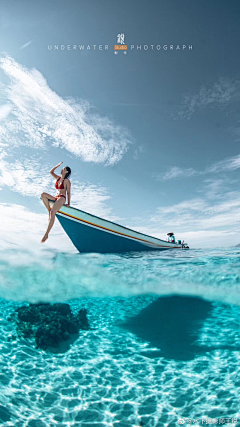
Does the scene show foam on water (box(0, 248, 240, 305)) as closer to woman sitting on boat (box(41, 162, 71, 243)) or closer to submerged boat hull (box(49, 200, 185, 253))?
submerged boat hull (box(49, 200, 185, 253))

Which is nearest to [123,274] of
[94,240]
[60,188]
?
[94,240]

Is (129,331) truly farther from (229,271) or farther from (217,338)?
(229,271)

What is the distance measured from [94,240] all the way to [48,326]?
6313 mm

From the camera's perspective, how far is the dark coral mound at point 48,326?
9867 millimetres

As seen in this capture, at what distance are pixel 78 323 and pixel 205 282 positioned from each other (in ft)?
27.3

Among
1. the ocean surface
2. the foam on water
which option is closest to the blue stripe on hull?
the foam on water

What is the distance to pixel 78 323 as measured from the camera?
11.6 metres

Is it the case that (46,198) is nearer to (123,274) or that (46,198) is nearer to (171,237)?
(123,274)

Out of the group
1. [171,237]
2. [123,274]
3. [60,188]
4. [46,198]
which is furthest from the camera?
[171,237]

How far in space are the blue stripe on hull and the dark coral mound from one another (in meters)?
4.85

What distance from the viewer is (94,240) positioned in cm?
1509

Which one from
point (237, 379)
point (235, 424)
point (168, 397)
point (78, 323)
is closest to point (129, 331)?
point (78, 323)

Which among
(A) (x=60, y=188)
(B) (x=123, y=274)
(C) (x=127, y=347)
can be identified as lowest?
(C) (x=127, y=347)

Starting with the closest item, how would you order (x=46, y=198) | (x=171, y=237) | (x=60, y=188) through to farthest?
(x=60, y=188) → (x=46, y=198) → (x=171, y=237)
